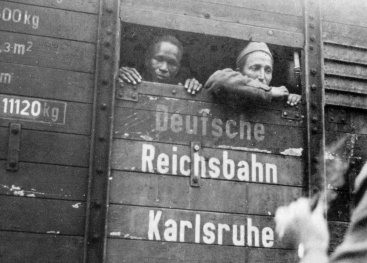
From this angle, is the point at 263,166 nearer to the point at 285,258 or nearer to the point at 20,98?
the point at 285,258

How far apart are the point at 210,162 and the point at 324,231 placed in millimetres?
2491

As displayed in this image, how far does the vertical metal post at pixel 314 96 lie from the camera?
432 cm

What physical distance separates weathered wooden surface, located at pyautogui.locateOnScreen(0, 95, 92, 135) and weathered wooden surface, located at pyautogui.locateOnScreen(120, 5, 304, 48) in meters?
0.70

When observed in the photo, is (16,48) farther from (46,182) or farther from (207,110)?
(207,110)

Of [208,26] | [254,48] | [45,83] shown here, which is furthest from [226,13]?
[45,83]

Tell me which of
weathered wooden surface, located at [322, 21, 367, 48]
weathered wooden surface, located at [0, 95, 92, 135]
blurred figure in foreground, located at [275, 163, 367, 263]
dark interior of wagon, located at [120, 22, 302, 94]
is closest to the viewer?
blurred figure in foreground, located at [275, 163, 367, 263]

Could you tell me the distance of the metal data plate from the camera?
3848 mm

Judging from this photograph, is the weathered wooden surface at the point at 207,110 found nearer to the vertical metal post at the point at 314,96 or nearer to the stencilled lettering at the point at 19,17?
the vertical metal post at the point at 314,96

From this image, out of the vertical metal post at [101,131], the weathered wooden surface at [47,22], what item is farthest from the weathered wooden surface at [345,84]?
the weathered wooden surface at [47,22]

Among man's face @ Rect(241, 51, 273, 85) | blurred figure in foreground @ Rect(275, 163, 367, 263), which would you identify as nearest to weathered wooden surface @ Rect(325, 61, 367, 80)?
man's face @ Rect(241, 51, 273, 85)

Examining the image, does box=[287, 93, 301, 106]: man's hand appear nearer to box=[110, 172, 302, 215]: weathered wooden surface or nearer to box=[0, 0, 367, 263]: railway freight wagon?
box=[0, 0, 367, 263]: railway freight wagon

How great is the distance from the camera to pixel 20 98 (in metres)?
3.89

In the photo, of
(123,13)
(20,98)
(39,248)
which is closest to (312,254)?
(39,248)

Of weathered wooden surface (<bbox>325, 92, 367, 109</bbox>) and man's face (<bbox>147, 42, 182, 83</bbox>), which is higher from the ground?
man's face (<bbox>147, 42, 182, 83</bbox>)
